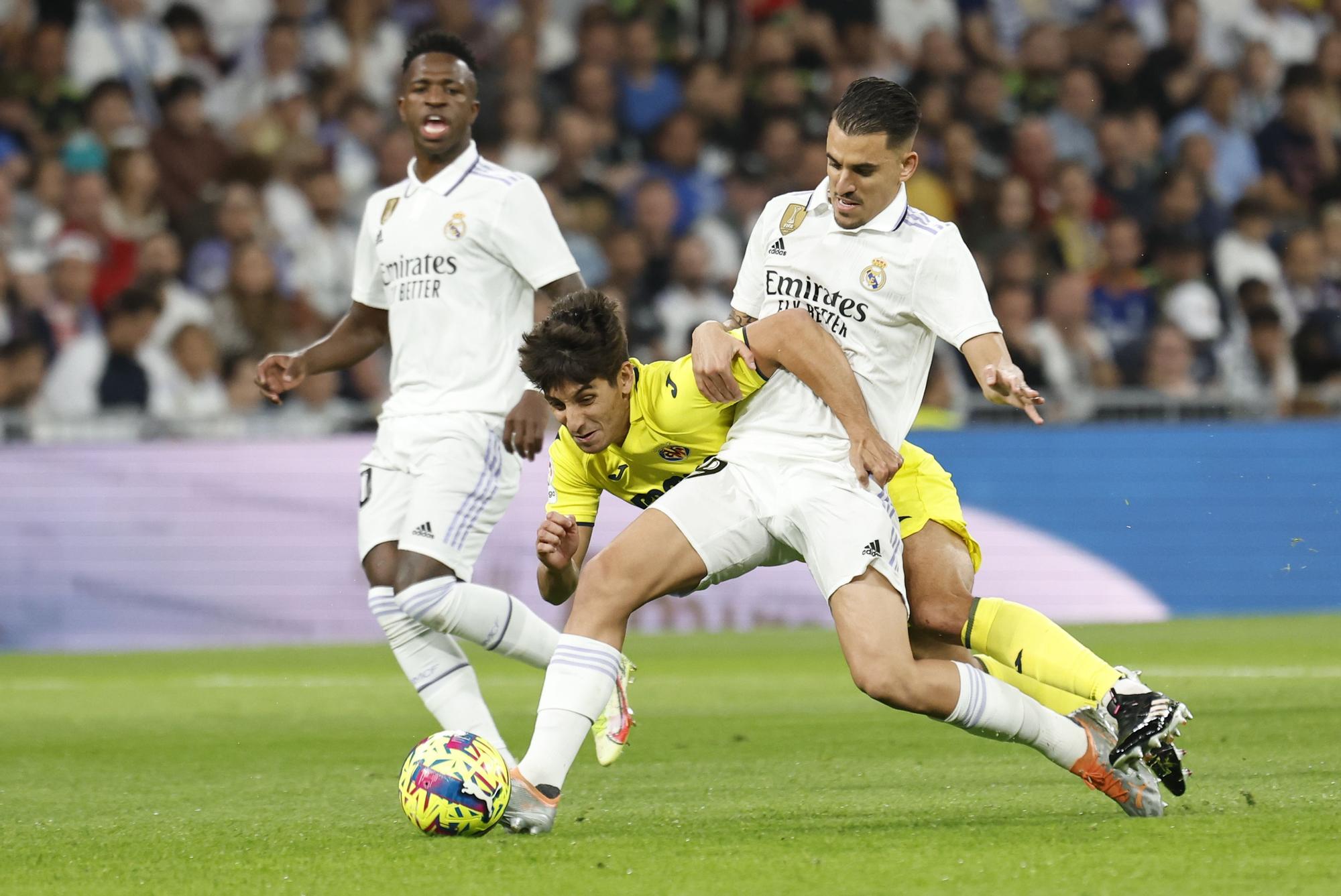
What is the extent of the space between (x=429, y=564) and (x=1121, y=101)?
10333mm

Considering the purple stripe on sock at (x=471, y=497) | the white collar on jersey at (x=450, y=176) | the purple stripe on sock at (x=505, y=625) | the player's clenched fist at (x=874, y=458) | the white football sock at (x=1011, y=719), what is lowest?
the purple stripe on sock at (x=505, y=625)

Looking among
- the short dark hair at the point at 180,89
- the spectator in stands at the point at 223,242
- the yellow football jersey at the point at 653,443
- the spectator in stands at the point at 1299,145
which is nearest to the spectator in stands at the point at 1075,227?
the spectator in stands at the point at 1299,145

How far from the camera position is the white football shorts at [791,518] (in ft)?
16.7

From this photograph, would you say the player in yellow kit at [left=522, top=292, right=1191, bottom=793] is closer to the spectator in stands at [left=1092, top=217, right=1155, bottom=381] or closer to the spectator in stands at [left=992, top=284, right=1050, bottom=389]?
the spectator in stands at [left=992, top=284, right=1050, bottom=389]

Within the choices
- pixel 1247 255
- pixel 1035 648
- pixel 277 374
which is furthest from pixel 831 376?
pixel 1247 255

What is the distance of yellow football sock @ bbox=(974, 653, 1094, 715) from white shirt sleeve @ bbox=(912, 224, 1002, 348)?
0.97 meters

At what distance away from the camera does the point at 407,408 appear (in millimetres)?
6824

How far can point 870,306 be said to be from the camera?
534cm

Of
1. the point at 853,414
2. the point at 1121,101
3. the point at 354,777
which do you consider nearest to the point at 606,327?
the point at 853,414

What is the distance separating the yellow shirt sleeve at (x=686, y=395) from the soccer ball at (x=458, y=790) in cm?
98

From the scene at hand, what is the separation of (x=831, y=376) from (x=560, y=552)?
838 mm

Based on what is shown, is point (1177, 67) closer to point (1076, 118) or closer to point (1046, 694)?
point (1076, 118)

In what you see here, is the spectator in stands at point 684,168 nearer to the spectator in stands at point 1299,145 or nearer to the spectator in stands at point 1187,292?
the spectator in stands at point 1187,292

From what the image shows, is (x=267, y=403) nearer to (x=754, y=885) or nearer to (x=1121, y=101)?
(x=1121, y=101)
